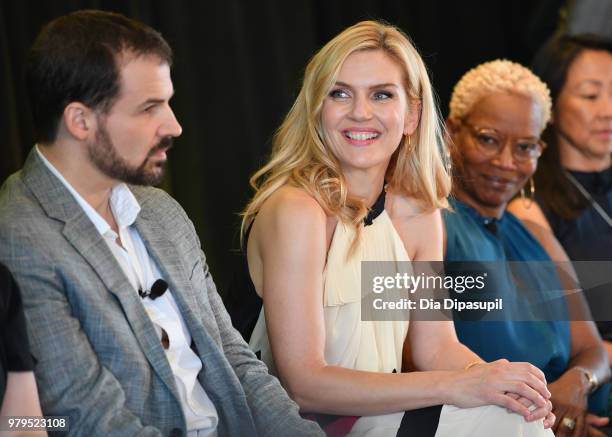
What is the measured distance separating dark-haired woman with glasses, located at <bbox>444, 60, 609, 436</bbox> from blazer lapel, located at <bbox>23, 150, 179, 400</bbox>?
1.57 metres

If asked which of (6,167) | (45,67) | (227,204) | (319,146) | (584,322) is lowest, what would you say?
(584,322)

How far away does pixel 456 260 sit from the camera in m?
3.59

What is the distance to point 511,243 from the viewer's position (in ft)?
12.7

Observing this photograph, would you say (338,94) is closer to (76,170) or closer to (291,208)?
(291,208)

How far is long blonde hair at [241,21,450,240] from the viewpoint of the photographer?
291 centimetres

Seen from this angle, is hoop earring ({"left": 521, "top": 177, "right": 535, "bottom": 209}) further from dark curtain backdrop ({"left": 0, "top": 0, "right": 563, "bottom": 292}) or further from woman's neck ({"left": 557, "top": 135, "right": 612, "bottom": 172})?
dark curtain backdrop ({"left": 0, "top": 0, "right": 563, "bottom": 292})

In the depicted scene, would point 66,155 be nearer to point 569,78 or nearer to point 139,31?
point 139,31

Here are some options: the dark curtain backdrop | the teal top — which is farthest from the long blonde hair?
the dark curtain backdrop

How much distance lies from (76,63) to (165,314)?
1.96 ft

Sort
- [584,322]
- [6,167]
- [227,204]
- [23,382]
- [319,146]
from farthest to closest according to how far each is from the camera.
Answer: [227,204], [584,322], [6,167], [319,146], [23,382]

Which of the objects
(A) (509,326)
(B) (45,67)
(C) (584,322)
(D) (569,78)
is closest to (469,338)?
(A) (509,326)

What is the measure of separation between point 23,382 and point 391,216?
1.41 m

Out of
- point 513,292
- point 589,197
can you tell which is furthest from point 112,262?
point 589,197

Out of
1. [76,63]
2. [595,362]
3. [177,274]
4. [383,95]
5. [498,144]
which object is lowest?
[595,362]
